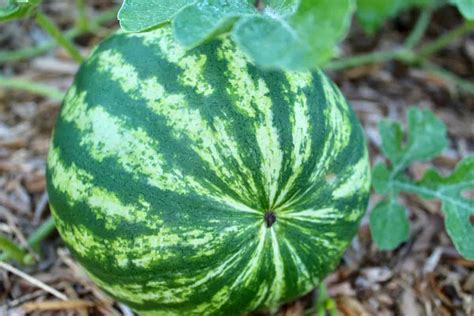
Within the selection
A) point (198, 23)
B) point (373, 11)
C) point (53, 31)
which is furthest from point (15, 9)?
point (373, 11)

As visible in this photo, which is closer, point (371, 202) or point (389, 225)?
point (389, 225)

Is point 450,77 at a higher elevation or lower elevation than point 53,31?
lower

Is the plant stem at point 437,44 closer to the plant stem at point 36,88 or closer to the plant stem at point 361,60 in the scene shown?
the plant stem at point 361,60

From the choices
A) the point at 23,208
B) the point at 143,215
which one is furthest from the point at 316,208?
the point at 23,208

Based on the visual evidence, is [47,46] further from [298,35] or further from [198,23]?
[298,35]

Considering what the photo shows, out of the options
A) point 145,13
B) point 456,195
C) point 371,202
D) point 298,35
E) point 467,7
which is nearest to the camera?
point 298,35

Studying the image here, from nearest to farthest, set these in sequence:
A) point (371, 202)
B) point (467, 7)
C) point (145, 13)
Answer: point (145, 13), point (467, 7), point (371, 202)

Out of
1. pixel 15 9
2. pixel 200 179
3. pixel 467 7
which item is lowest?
pixel 200 179
